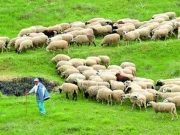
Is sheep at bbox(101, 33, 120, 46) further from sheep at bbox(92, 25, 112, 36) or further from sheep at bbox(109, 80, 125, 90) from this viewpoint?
sheep at bbox(109, 80, 125, 90)

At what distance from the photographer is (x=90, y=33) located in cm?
2917

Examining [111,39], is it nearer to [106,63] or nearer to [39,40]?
[106,63]

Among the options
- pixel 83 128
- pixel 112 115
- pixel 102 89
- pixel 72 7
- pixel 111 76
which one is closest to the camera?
pixel 83 128

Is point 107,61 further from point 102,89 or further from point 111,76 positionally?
point 102,89

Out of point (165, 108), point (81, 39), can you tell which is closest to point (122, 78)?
point (165, 108)

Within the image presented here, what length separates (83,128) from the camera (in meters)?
18.4

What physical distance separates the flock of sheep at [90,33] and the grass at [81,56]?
0.46 meters

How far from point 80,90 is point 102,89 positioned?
1.59 meters

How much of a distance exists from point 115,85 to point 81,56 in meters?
5.13

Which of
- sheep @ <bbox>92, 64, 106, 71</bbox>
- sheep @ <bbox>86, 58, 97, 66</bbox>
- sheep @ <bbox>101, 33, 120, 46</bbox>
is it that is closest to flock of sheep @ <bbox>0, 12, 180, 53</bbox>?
sheep @ <bbox>101, 33, 120, 46</bbox>

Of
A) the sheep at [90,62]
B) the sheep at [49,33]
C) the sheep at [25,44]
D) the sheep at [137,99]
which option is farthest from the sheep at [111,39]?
the sheep at [137,99]

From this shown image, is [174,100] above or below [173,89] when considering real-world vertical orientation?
below

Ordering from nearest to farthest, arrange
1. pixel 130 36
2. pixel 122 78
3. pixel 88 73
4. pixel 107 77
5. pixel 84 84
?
pixel 84 84, pixel 107 77, pixel 122 78, pixel 88 73, pixel 130 36

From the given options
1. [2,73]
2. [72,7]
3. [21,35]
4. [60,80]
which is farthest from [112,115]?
[72,7]
